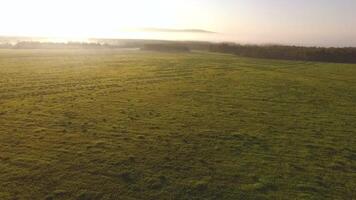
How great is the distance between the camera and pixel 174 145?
1260 cm

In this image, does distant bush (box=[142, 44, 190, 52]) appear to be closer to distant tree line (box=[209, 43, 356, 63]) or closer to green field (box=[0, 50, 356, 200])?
distant tree line (box=[209, 43, 356, 63])

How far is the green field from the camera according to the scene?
933 cm

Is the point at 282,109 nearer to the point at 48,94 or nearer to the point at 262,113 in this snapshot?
the point at 262,113

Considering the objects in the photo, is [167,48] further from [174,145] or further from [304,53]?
[174,145]

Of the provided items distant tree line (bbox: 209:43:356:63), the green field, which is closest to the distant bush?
distant tree line (bbox: 209:43:356:63)

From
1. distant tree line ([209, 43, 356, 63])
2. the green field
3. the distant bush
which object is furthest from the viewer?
the distant bush

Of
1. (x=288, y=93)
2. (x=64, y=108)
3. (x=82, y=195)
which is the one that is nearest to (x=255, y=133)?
(x=82, y=195)

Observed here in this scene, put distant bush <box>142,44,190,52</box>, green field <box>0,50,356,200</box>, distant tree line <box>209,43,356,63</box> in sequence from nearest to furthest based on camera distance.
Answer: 1. green field <box>0,50,356,200</box>
2. distant tree line <box>209,43,356,63</box>
3. distant bush <box>142,44,190,52</box>

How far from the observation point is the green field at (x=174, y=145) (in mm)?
9328

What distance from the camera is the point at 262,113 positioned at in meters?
18.2

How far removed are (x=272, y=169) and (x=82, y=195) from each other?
206 inches

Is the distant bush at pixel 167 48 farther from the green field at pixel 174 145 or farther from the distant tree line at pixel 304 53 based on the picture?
the green field at pixel 174 145

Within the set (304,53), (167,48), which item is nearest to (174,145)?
(304,53)

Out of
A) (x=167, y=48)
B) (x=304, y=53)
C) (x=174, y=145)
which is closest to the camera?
(x=174, y=145)
